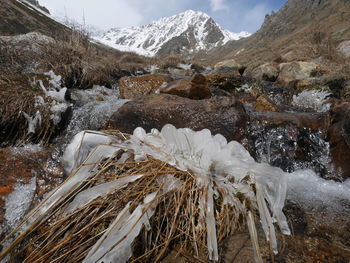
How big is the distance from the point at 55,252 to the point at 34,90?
3.06m

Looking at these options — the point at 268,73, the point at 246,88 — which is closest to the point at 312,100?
the point at 246,88

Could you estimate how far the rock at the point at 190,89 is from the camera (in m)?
4.61

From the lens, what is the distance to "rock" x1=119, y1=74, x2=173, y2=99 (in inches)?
209

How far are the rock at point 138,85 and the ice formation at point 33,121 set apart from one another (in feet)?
8.18

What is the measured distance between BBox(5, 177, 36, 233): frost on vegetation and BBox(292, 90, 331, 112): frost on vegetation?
626cm

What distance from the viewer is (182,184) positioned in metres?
1.48

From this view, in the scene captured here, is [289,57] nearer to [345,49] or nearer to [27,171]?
[345,49]

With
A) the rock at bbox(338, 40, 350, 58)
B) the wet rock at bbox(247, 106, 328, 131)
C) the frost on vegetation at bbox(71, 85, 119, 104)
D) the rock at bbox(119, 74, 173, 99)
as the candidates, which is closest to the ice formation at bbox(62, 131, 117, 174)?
the wet rock at bbox(247, 106, 328, 131)

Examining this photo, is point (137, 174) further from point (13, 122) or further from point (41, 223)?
point (13, 122)

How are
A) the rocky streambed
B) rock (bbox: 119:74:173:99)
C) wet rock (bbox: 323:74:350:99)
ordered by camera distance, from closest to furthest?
1. the rocky streambed
2. rock (bbox: 119:74:173:99)
3. wet rock (bbox: 323:74:350:99)

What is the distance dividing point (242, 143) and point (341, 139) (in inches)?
50.8

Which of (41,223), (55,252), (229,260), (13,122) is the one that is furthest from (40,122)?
(229,260)

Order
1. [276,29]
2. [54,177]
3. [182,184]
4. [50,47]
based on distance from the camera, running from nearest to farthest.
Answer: [182,184] → [54,177] → [50,47] → [276,29]

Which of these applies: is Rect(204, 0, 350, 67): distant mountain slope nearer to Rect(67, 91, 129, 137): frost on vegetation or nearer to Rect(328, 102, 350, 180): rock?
Rect(328, 102, 350, 180): rock
